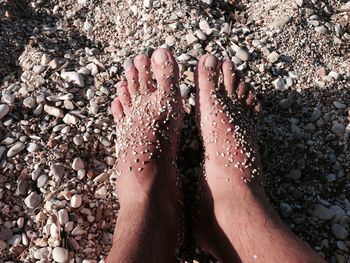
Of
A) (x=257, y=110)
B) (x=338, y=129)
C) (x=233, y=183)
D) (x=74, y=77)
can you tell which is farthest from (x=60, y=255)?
(x=338, y=129)

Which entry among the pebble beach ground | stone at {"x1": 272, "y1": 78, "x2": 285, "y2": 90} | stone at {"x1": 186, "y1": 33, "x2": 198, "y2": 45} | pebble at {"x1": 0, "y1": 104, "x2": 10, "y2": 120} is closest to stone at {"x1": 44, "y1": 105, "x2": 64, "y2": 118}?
the pebble beach ground

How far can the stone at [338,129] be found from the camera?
7.73ft

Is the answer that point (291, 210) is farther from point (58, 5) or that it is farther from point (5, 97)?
point (58, 5)

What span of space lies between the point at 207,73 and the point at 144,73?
0.28 metres

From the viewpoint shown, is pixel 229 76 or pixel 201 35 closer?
pixel 229 76

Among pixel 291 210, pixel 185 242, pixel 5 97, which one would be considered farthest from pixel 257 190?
pixel 5 97

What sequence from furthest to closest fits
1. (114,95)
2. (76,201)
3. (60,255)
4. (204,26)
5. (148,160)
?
1. (204,26)
2. (114,95)
3. (148,160)
4. (76,201)
5. (60,255)

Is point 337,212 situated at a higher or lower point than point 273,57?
lower

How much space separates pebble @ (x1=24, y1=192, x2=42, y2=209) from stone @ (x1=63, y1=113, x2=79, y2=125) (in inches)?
13.7

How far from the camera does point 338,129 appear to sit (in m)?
2.36

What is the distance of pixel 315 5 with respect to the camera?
2.71 metres

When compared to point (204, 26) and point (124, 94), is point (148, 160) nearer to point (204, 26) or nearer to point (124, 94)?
point (124, 94)

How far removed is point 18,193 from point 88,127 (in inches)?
15.5

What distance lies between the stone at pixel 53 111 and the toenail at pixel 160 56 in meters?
0.47
